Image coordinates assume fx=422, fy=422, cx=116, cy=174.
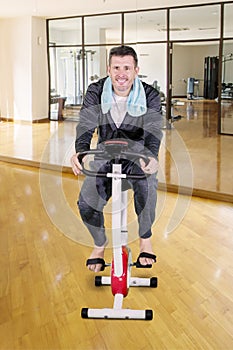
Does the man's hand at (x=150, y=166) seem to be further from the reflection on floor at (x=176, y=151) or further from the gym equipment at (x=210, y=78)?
the gym equipment at (x=210, y=78)

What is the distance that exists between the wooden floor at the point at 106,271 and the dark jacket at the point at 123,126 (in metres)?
0.76

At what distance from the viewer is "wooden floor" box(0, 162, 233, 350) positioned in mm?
2189

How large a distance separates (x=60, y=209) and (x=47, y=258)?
3.76ft

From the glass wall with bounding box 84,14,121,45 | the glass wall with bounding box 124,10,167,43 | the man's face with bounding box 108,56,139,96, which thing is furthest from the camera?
the glass wall with bounding box 84,14,121,45

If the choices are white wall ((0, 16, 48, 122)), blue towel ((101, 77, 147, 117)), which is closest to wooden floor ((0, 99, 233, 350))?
blue towel ((101, 77, 147, 117))

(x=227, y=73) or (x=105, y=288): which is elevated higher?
(x=227, y=73)

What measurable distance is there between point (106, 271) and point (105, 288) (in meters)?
0.24

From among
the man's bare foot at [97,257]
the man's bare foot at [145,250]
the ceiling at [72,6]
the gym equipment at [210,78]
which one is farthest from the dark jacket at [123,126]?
the gym equipment at [210,78]

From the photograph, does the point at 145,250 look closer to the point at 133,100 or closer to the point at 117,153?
the point at 117,153

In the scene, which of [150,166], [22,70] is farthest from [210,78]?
[150,166]

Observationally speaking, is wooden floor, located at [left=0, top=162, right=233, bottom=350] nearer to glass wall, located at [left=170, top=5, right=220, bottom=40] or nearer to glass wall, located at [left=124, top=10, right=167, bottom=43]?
glass wall, located at [left=170, top=5, right=220, bottom=40]

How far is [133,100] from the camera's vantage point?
248 centimetres

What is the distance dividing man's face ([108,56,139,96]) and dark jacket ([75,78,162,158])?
4.9 inches

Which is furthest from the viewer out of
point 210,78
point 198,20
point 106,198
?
point 210,78
